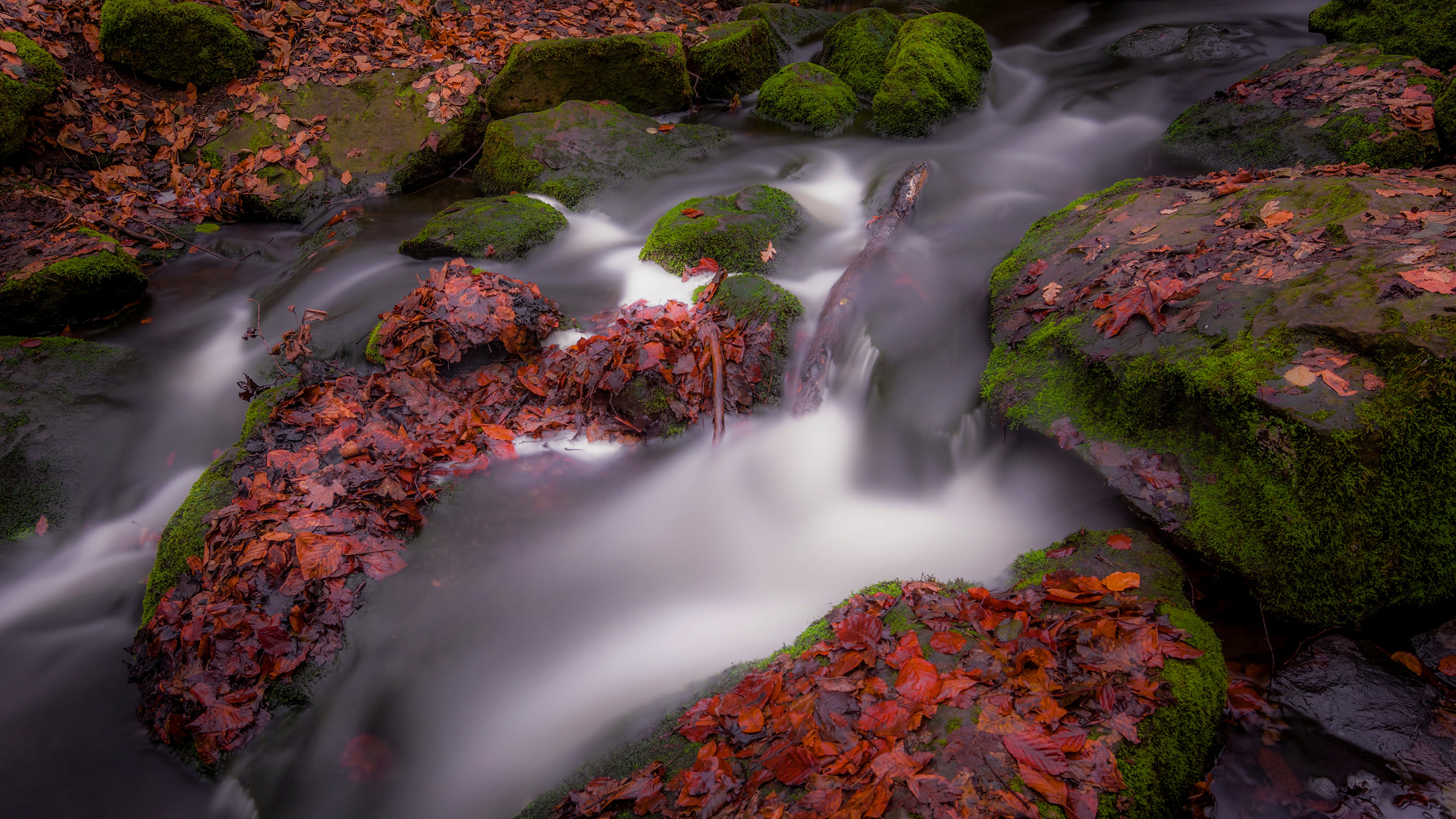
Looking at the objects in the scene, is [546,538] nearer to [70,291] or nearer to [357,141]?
[70,291]

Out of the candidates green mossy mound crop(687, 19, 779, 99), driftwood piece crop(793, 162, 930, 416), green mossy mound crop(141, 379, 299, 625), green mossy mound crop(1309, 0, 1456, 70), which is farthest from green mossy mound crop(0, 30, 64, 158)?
green mossy mound crop(1309, 0, 1456, 70)

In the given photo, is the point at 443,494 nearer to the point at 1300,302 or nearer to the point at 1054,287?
the point at 1054,287

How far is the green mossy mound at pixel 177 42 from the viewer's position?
7434mm

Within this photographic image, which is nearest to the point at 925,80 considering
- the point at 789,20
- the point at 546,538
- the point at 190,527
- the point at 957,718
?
the point at 789,20

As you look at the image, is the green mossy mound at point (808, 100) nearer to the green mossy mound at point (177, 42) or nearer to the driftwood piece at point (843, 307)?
the driftwood piece at point (843, 307)

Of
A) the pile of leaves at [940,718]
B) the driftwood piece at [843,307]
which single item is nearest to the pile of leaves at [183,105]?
the driftwood piece at [843,307]

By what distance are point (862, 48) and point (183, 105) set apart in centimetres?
912

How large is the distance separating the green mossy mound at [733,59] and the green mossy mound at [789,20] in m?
0.77

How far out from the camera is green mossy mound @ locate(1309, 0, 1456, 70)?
5.98 metres

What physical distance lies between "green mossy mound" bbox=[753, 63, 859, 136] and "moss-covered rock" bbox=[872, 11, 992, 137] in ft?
1.79

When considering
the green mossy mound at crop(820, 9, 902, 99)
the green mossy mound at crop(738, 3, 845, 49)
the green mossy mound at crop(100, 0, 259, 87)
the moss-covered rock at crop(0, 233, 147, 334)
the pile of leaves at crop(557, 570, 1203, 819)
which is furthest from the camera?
the green mossy mound at crop(738, 3, 845, 49)

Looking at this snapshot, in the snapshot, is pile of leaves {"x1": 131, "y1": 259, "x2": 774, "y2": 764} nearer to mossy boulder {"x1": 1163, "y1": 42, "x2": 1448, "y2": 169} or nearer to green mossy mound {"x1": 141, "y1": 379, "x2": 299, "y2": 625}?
green mossy mound {"x1": 141, "y1": 379, "x2": 299, "y2": 625}

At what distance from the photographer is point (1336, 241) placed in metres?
3.55

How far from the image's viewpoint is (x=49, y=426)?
189 inches
